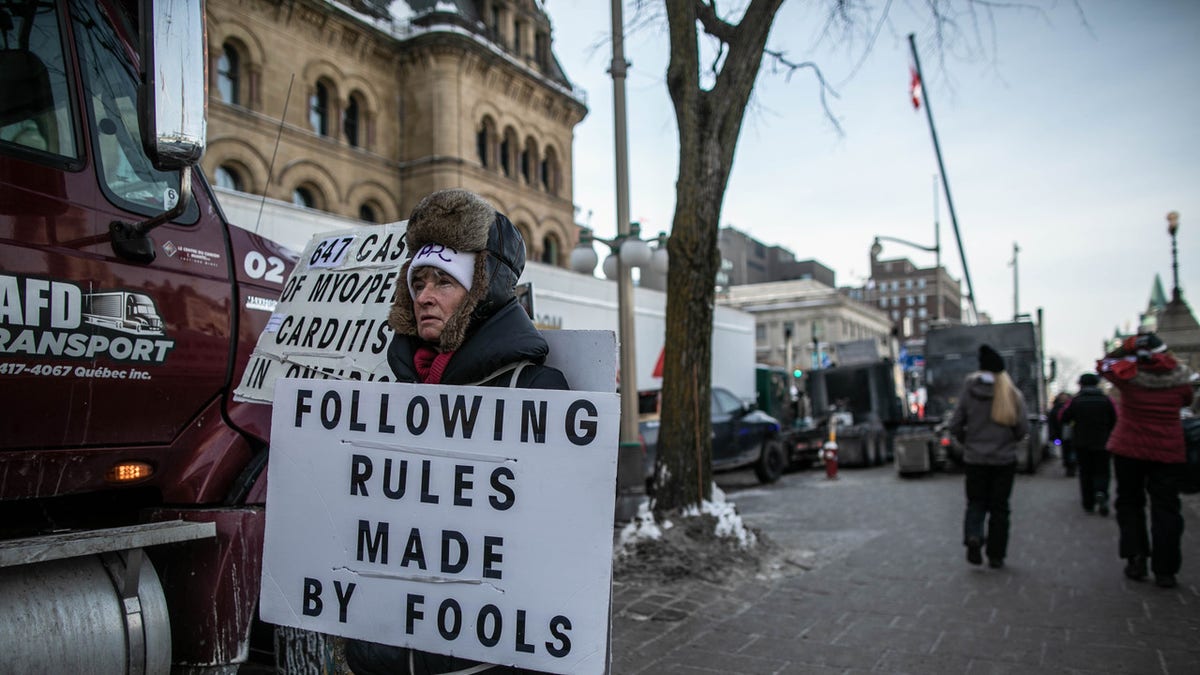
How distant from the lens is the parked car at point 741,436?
1434cm

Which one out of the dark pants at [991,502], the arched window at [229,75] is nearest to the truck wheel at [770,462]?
the dark pants at [991,502]

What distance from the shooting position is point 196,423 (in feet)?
9.29

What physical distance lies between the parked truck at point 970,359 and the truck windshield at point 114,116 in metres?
16.8

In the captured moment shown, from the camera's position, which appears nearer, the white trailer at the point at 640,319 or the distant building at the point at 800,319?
the white trailer at the point at 640,319

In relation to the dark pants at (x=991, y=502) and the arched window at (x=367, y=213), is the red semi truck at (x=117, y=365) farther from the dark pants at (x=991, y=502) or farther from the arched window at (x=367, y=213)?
the arched window at (x=367, y=213)

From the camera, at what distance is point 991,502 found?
6445 mm

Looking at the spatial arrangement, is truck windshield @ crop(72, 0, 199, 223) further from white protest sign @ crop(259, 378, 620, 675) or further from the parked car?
the parked car

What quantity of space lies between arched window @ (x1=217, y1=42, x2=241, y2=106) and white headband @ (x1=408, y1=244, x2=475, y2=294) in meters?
26.0

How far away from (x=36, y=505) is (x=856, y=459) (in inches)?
694

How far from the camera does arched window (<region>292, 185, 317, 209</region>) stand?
88.4ft

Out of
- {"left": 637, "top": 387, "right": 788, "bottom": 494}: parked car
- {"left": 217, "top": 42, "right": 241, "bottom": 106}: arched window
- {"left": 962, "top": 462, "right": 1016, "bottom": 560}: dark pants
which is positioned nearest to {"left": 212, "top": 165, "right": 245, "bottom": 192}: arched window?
{"left": 217, "top": 42, "right": 241, "bottom": 106}: arched window

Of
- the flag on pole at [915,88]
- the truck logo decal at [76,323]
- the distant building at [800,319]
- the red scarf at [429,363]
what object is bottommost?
the red scarf at [429,363]

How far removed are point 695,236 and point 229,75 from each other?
76.0ft

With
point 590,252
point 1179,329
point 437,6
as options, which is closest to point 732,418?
point 590,252
